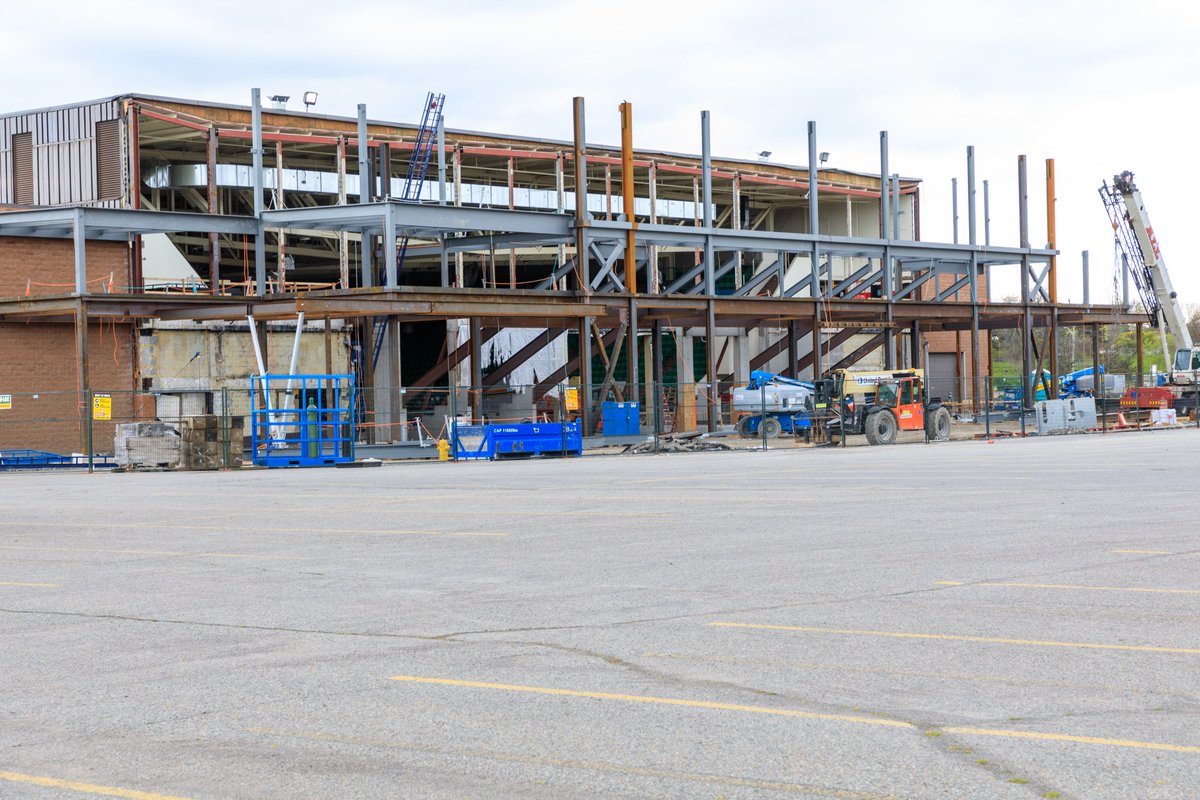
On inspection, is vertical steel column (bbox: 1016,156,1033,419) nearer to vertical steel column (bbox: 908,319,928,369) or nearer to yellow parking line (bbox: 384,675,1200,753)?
vertical steel column (bbox: 908,319,928,369)

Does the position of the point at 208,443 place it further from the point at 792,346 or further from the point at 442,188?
the point at 792,346

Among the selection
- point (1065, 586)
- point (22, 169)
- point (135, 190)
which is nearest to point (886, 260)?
Answer: point (135, 190)

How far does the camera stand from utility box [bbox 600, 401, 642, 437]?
43219 mm

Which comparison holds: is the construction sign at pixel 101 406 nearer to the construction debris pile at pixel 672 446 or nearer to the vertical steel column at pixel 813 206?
the construction debris pile at pixel 672 446

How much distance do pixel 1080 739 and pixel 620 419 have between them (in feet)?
123

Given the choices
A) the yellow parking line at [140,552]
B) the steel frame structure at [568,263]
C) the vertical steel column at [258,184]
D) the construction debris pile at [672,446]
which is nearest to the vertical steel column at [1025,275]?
the steel frame structure at [568,263]

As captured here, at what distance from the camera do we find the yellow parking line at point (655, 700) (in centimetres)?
634

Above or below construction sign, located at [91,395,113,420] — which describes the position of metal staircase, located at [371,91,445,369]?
above

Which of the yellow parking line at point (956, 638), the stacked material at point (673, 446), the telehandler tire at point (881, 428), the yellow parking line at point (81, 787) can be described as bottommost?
the yellow parking line at point (81, 787)

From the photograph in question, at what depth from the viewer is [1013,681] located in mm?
7117

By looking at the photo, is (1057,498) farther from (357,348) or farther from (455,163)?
(455,163)

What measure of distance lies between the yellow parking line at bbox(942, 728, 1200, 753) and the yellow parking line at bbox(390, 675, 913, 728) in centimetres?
31

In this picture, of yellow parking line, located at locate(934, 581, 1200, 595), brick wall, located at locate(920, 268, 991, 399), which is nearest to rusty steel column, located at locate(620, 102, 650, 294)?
brick wall, located at locate(920, 268, 991, 399)

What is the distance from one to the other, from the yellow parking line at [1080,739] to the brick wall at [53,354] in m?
39.1
